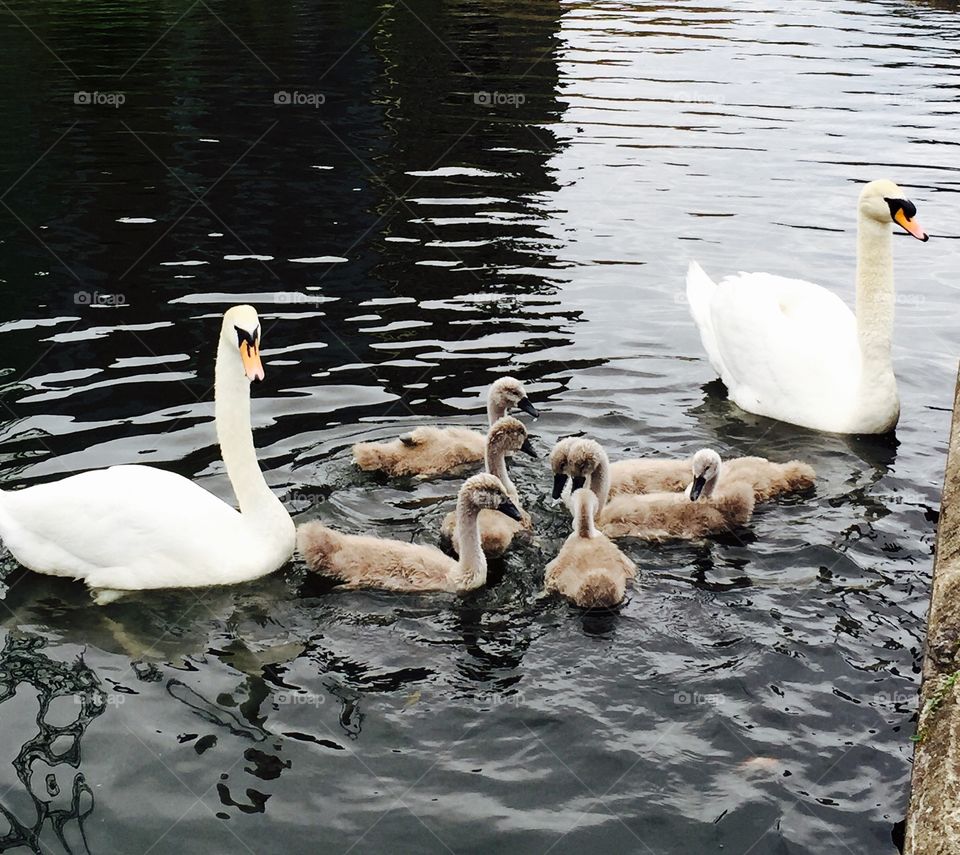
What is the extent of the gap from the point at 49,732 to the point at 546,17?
99.7 feet

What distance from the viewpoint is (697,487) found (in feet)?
26.9

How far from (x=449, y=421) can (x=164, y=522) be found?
3.12 meters

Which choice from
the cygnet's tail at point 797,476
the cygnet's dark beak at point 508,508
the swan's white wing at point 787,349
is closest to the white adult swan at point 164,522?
the cygnet's dark beak at point 508,508

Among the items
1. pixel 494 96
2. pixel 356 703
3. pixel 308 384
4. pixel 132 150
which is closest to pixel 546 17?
pixel 494 96

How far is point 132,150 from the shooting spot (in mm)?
18312

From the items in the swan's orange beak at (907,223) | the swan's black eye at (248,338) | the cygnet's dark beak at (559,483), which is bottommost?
the cygnet's dark beak at (559,483)

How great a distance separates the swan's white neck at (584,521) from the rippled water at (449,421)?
1.47 feet

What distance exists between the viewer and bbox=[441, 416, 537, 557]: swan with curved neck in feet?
26.5

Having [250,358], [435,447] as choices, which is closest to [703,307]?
[435,447]

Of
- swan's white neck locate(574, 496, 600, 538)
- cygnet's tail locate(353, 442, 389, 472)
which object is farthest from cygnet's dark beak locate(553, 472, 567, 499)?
cygnet's tail locate(353, 442, 389, 472)

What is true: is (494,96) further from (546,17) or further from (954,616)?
(954,616)

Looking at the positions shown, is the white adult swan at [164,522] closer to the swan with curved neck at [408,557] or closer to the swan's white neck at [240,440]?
the swan's white neck at [240,440]

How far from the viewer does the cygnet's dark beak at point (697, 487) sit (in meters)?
8.19

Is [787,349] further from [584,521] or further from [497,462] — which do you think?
[584,521]
